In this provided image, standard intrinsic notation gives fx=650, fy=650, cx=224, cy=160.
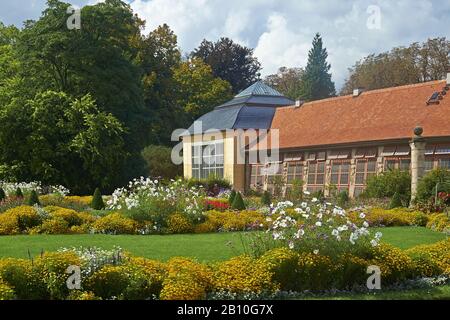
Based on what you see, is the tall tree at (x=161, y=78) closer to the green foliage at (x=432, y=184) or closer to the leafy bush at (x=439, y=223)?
the green foliage at (x=432, y=184)

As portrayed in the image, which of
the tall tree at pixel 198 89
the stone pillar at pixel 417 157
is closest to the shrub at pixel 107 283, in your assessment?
the stone pillar at pixel 417 157

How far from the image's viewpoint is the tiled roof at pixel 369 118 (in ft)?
99.6

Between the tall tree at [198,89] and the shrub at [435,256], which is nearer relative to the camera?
the shrub at [435,256]

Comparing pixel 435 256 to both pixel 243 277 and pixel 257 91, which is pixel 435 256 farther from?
pixel 257 91

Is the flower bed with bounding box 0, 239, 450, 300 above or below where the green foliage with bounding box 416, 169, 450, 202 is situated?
below

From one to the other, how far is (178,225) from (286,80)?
59093mm

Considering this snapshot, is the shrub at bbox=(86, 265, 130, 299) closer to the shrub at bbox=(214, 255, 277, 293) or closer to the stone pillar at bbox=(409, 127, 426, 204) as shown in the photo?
the shrub at bbox=(214, 255, 277, 293)

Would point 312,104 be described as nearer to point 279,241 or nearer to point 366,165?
point 366,165

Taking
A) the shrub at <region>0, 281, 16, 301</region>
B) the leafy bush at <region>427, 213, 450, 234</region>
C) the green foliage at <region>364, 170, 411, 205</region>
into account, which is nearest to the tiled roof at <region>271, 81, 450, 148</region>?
the green foliage at <region>364, 170, 411, 205</region>

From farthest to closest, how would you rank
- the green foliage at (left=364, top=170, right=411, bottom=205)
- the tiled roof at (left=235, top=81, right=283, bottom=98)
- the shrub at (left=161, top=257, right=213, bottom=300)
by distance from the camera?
1. the tiled roof at (left=235, top=81, right=283, bottom=98)
2. the green foliage at (left=364, top=170, right=411, bottom=205)
3. the shrub at (left=161, top=257, right=213, bottom=300)

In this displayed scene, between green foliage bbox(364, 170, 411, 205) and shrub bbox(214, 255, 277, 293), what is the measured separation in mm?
17162

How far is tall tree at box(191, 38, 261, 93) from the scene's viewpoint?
6062 centimetres

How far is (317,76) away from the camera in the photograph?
7262cm

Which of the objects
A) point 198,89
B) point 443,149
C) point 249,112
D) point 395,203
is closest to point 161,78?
point 198,89
